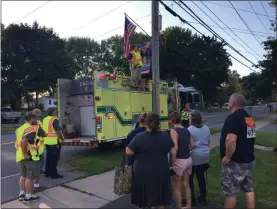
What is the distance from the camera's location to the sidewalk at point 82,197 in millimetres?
5629

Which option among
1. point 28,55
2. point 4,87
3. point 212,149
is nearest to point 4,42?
point 28,55

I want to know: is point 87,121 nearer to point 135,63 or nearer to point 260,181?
point 135,63

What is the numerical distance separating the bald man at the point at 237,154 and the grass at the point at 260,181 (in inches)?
51.2

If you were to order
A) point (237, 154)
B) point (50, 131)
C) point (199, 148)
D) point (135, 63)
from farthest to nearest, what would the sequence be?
point (135, 63), point (50, 131), point (199, 148), point (237, 154)

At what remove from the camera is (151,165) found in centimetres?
410

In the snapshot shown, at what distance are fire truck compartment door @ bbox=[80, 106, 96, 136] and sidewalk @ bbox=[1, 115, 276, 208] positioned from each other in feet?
12.9

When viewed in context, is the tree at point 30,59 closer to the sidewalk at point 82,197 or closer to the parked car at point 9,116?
the parked car at point 9,116

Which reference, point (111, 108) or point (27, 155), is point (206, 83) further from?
point (27, 155)

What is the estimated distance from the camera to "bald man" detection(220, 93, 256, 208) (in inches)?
171

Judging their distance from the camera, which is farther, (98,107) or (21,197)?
(98,107)

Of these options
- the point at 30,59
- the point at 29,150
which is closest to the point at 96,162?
the point at 29,150

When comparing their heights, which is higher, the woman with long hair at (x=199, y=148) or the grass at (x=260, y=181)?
the woman with long hair at (x=199, y=148)

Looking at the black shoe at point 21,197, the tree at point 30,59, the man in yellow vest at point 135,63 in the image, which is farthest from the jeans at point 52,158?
the tree at point 30,59

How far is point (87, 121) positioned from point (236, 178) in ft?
24.3
